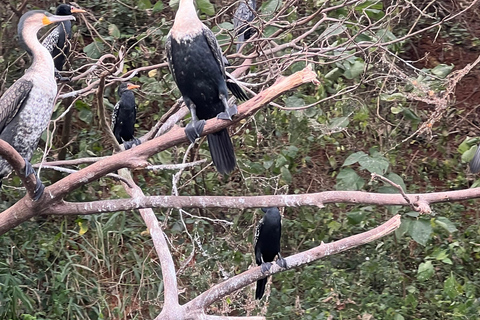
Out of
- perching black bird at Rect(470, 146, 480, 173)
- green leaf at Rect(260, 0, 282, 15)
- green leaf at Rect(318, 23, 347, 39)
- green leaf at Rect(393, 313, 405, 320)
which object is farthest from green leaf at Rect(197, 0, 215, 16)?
green leaf at Rect(393, 313, 405, 320)

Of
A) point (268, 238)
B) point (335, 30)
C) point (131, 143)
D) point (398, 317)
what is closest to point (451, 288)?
point (398, 317)

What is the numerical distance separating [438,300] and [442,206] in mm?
860

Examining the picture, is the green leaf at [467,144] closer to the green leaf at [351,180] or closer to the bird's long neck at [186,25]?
the green leaf at [351,180]

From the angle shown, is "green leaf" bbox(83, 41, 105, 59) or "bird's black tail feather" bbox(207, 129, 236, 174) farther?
"green leaf" bbox(83, 41, 105, 59)

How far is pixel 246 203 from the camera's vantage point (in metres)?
3.00

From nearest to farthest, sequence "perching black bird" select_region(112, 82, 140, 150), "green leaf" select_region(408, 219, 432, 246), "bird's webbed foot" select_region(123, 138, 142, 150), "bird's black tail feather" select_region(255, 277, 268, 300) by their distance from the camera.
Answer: "green leaf" select_region(408, 219, 432, 246)
"bird's black tail feather" select_region(255, 277, 268, 300)
"bird's webbed foot" select_region(123, 138, 142, 150)
"perching black bird" select_region(112, 82, 140, 150)

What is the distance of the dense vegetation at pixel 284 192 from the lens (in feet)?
14.7

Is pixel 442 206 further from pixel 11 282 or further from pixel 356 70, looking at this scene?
pixel 11 282

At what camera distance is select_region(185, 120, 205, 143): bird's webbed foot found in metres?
2.88

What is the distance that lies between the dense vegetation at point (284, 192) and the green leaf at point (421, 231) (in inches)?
3.2

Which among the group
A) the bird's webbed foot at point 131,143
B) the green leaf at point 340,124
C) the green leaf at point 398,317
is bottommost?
the green leaf at point 398,317

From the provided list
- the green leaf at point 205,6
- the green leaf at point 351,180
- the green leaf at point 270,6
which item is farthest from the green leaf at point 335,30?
the green leaf at point 351,180

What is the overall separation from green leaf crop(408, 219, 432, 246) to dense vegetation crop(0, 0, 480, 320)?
81mm

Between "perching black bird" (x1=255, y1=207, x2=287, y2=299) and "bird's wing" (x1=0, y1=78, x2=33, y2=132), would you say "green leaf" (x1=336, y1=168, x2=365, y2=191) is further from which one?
"bird's wing" (x1=0, y1=78, x2=33, y2=132)
